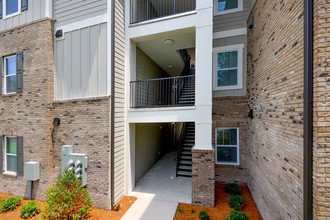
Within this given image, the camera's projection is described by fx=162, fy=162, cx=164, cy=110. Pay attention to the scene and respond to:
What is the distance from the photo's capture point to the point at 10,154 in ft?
22.2

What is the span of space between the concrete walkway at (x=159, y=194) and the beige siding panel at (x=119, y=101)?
849 mm

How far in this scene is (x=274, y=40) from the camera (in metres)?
4.07

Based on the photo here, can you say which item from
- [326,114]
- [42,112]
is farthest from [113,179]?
[326,114]

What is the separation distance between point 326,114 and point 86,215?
6.03 metres

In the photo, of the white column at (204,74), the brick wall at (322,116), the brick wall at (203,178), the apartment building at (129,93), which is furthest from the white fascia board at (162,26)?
the brick wall at (203,178)

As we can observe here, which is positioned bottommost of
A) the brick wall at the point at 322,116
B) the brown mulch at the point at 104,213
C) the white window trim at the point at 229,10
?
the brown mulch at the point at 104,213

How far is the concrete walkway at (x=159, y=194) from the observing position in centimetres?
496

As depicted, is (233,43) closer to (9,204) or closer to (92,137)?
(92,137)

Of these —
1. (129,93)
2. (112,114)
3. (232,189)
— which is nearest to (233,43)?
(129,93)

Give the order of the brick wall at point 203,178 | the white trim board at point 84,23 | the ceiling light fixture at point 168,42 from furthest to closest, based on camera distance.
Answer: the ceiling light fixture at point 168,42
the white trim board at point 84,23
the brick wall at point 203,178

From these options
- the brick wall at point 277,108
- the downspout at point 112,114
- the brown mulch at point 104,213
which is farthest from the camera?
the downspout at point 112,114

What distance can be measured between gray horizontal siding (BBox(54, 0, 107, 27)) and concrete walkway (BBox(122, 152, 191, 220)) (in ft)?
21.9

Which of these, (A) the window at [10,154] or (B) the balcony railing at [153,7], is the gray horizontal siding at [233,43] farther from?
(A) the window at [10,154]

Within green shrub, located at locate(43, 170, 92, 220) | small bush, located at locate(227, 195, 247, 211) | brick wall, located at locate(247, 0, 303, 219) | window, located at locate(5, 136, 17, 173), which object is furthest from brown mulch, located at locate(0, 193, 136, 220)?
brick wall, located at locate(247, 0, 303, 219)
